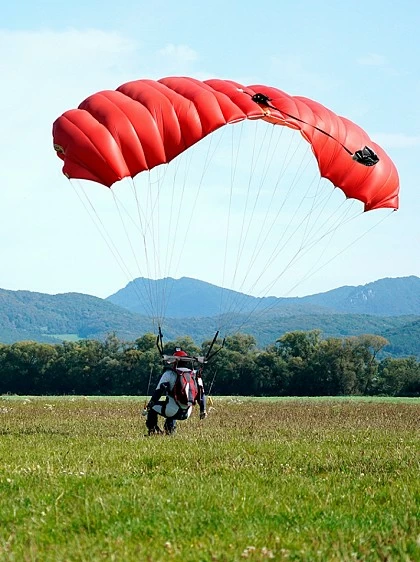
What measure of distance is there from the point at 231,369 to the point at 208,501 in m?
75.1

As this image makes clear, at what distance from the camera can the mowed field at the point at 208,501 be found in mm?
5801

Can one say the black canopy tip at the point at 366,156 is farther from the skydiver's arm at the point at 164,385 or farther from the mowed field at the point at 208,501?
the mowed field at the point at 208,501

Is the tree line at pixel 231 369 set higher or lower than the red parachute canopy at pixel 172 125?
lower

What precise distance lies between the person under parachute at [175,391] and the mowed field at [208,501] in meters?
2.45

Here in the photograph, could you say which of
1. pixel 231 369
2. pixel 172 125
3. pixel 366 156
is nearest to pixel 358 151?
pixel 366 156

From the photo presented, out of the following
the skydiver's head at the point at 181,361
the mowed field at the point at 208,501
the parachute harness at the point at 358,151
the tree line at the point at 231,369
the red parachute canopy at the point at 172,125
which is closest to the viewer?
the mowed field at the point at 208,501

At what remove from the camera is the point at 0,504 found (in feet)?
25.1

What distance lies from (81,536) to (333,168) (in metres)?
13.6

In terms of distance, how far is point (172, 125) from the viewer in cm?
1697

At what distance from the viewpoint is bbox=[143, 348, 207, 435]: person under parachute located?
16.3 metres

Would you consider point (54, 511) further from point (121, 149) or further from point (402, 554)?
point (121, 149)

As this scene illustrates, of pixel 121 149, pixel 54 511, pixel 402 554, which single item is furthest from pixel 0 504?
pixel 121 149

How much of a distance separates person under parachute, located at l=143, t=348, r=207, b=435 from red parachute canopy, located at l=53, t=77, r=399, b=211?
12.6 ft

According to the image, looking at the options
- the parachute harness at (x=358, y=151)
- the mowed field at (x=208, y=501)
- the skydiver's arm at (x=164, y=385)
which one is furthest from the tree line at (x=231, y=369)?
the mowed field at (x=208, y=501)
